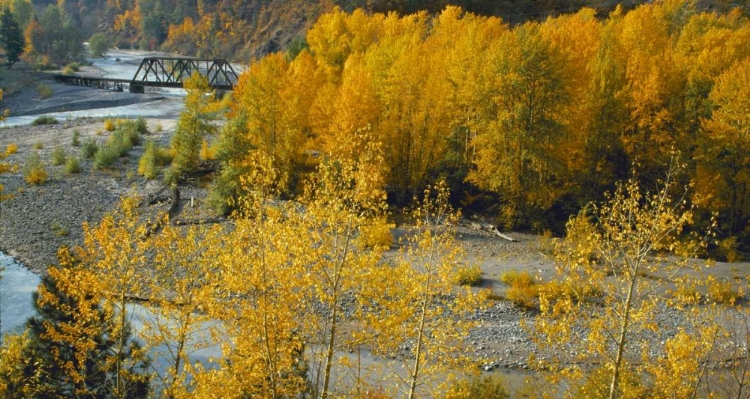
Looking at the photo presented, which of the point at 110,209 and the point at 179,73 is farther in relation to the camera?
the point at 179,73

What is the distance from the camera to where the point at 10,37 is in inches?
3206

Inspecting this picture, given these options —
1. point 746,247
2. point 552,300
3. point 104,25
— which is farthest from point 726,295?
point 104,25

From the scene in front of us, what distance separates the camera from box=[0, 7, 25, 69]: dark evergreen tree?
81438mm

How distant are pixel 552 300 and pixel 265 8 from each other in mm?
107262

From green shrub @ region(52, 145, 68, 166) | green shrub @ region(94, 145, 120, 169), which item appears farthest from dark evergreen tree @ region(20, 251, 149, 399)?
green shrub @ region(52, 145, 68, 166)

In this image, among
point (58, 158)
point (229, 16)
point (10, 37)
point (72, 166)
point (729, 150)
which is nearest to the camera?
point (729, 150)

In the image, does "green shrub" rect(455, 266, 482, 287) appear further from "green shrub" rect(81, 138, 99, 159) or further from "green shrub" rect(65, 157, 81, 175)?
"green shrub" rect(81, 138, 99, 159)

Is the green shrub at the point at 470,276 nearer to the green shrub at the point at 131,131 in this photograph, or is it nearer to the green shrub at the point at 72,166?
the green shrub at the point at 72,166

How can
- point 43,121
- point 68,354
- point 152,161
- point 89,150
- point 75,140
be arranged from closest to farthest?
point 68,354
point 152,161
point 89,150
point 75,140
point 43,121

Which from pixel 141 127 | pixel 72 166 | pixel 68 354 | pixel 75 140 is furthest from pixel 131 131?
pixel 68 354

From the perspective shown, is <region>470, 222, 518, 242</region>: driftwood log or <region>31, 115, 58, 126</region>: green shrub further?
<region>31, 115, 58, 126</region>: green shrub

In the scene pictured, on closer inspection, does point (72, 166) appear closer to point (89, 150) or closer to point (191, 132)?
point (89, 150)

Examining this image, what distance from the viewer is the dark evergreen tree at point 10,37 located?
8144 centimetres

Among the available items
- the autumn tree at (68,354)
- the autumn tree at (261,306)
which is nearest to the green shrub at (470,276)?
the autumn tree at (68,354)
